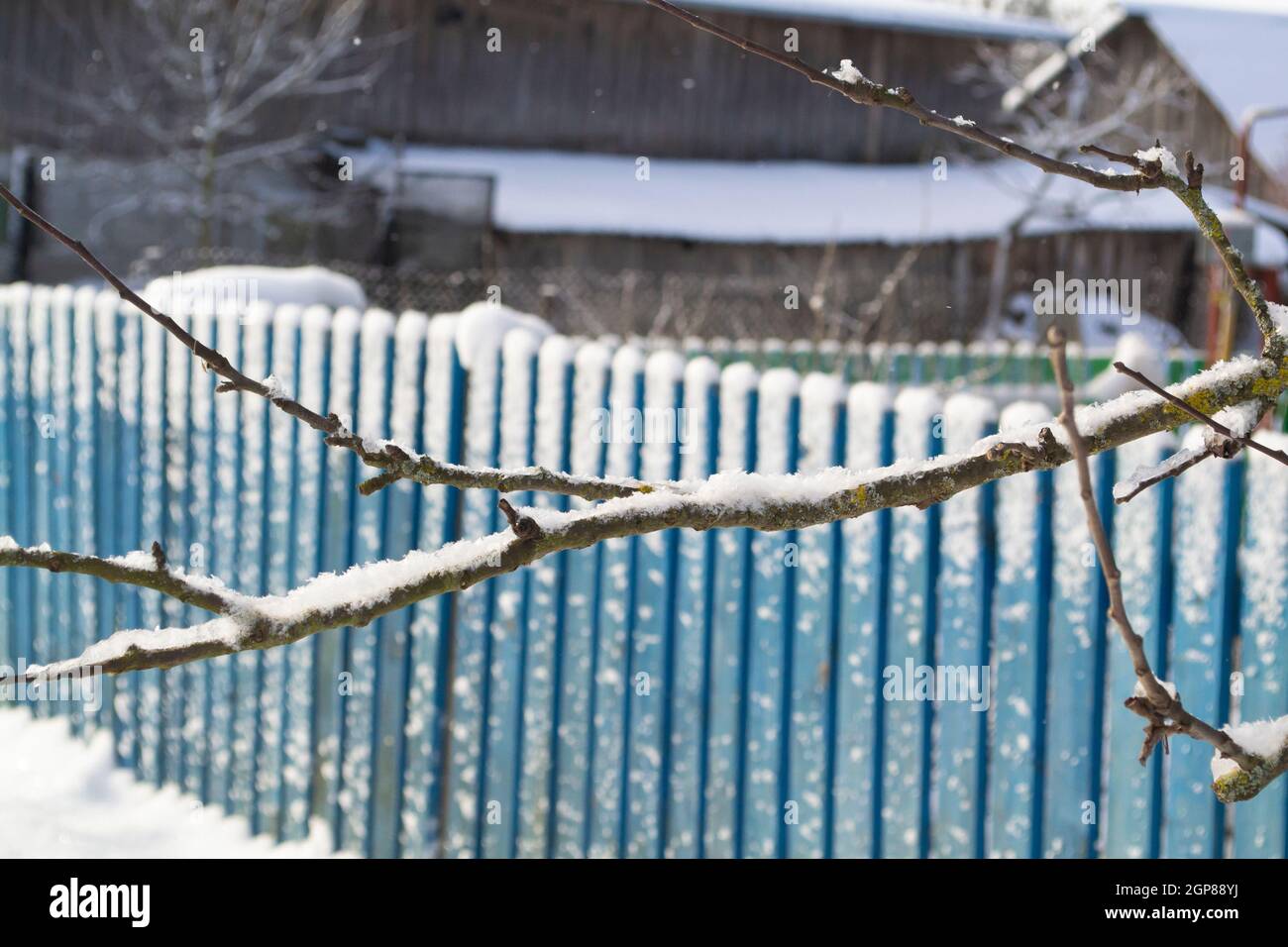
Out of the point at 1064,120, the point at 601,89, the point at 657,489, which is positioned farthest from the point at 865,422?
the point at 1064,120

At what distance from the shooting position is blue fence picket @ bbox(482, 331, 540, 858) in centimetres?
360

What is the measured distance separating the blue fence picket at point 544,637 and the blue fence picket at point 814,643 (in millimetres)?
672

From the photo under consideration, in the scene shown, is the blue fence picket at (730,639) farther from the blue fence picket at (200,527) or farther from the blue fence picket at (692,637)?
the blue fence picket at (200,527)

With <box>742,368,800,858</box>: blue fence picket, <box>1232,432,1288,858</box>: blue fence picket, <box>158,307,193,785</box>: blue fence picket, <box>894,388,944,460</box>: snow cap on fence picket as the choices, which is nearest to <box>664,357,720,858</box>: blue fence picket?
<box>742,368,800,858</box>: blue fence picket

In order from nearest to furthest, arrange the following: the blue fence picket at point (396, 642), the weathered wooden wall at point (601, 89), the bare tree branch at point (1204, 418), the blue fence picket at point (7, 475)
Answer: the bare tree branch at point (1204, 418)
the blue fence picket at point (396, 642)
the blue fence picket at point (7, 475)
the weathered wooden wall at point (601, 89)

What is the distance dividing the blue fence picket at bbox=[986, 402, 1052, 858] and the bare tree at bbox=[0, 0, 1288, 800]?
1487 millimetres

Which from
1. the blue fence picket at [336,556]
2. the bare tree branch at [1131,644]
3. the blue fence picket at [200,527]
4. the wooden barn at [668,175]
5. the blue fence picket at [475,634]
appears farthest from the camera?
the wooden barn at [668,175]

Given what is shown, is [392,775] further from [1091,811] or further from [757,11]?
Answer: [757,11]

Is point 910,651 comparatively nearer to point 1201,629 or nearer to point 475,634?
point 1201,629

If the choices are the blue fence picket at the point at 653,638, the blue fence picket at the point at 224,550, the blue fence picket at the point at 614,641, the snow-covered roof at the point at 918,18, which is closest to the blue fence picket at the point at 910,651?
the blue fence picket at the point at 653,638

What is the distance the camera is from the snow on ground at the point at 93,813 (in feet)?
13.2

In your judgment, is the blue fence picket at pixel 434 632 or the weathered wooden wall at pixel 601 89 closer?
the blue fence picket at pixel 434 632

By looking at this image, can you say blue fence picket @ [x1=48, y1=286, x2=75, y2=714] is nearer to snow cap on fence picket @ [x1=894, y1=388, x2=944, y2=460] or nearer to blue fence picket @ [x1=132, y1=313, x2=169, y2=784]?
blue fence picket @ [x1=132, y1=313, x2=169, y2=784]

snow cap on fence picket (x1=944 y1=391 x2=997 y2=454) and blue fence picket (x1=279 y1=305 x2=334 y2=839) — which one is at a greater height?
snow cap on fence picket (x1=944 y1=391 x2=997 y2=454)
